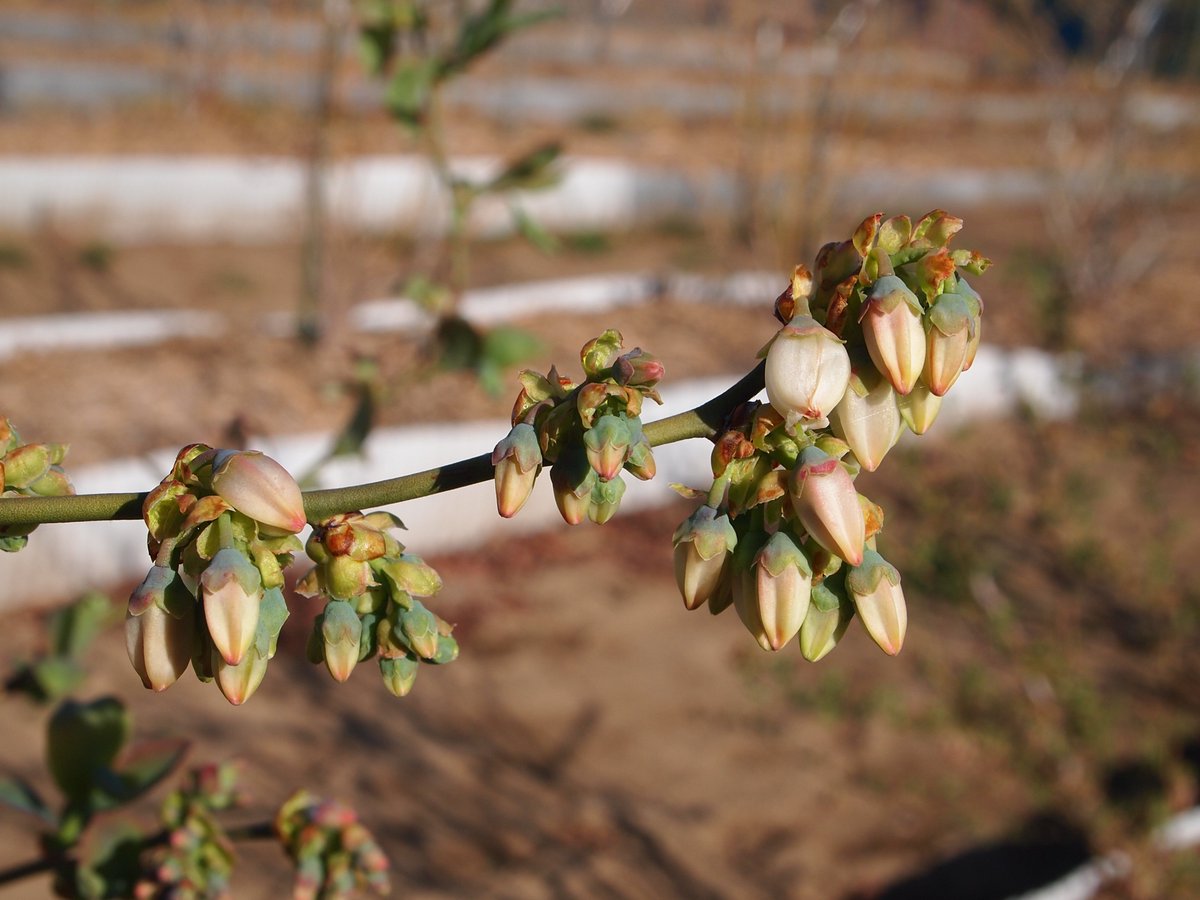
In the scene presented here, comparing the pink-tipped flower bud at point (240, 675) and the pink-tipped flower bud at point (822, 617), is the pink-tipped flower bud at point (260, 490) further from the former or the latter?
A: the pink-tipped flower bud at point (822, 617)

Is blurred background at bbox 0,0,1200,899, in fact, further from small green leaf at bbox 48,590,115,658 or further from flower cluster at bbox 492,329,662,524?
flower cluster at bbox 492,329,662,524

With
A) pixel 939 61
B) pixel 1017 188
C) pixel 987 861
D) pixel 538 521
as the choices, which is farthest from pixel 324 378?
pixel 939 61

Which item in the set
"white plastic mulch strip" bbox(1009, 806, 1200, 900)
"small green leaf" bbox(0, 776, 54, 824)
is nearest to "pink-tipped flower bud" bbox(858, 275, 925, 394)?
"small green leaf" bbox(0, 776, 54, 824)

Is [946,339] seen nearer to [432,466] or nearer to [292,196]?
[432,466]

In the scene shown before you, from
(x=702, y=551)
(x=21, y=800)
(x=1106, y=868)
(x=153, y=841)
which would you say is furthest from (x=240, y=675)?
(x=1106, y=868)

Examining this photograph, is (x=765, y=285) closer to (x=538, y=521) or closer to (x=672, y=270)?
(x=672, y=270)
